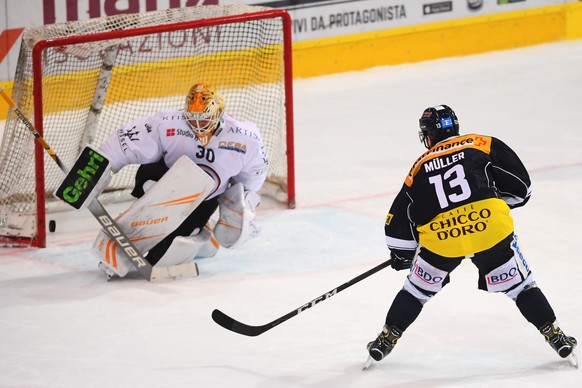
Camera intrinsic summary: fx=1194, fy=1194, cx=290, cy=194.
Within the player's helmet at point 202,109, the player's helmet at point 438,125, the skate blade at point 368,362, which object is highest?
the player's helmet at point 438,125

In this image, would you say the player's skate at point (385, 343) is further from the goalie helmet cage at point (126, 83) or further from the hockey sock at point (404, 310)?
the goalie helmet cage at point (126, 83)

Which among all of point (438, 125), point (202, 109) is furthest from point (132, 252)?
point (438, 125)

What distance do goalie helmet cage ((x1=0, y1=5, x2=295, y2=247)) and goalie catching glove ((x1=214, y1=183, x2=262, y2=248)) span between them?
51 centimetres

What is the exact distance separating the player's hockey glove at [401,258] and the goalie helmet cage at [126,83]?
1.69 metres

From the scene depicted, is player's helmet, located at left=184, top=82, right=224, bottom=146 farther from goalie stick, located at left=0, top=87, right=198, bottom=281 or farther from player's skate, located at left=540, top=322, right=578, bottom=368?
player's skate, located at left=540, top=322, right=578, bottom=368

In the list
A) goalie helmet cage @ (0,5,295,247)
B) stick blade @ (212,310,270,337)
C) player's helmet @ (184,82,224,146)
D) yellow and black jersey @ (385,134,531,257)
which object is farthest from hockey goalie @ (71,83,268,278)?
yellow and black jersey @ (385,134,531,257)

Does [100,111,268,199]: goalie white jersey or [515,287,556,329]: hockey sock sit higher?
[100,111,268,199]: goalie white jersey

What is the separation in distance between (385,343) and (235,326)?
54cm

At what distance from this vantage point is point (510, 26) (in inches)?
382

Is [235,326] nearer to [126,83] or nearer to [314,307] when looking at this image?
[314,307]

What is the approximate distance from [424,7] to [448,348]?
5573 mm

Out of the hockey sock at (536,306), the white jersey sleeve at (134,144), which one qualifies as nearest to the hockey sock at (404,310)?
the hockey sock at (536,306)

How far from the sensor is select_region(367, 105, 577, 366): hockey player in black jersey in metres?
3.66

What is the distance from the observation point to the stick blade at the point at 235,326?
404 cm
